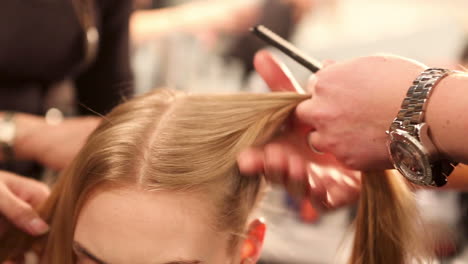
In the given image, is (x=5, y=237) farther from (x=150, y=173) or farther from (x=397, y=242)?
(x=397, y=242)

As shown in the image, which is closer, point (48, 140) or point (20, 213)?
point (20, 213)

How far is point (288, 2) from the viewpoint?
201 cm

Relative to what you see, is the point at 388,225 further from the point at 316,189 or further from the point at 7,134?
the point at 7,134

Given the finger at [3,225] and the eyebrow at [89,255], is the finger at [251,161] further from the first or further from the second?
the finger at [3,225]

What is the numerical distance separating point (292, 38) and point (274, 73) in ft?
4.04

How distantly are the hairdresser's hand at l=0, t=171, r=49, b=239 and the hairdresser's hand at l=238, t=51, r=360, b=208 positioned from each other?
36 cm

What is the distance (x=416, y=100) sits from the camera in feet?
2.07

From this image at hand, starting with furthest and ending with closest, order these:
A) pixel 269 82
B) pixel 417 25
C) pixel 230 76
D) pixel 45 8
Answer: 1. pixel 230 76
2. pixel 417 25
3. pixel 45 8
4. pixel 269 82

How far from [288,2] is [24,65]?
1.14m

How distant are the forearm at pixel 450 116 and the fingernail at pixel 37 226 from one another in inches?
25.0

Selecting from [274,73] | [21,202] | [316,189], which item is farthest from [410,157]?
[21,202]

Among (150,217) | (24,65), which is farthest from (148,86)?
(150,217)

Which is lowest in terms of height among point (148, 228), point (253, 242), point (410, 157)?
point (253, 242)

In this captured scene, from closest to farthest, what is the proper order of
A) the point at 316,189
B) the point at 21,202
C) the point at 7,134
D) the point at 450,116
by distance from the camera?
the point at 450,116 < the point at 316,189 < the point at 21,202 < the point at 7,134
